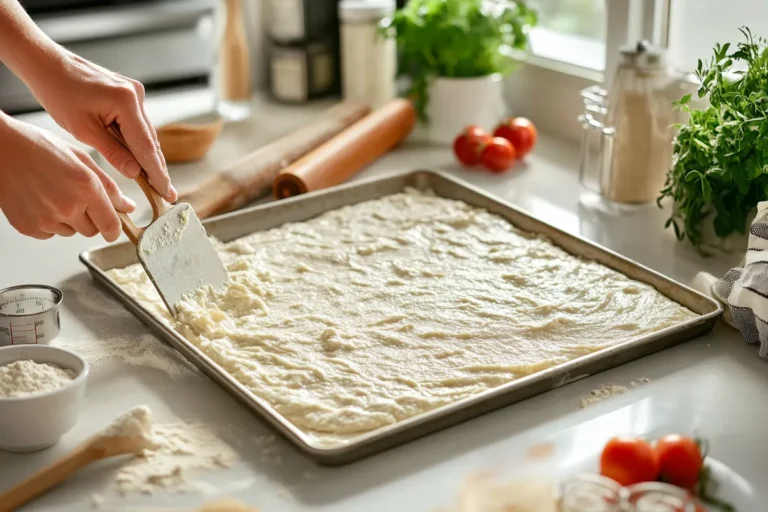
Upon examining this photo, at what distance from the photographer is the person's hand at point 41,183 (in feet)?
3.67

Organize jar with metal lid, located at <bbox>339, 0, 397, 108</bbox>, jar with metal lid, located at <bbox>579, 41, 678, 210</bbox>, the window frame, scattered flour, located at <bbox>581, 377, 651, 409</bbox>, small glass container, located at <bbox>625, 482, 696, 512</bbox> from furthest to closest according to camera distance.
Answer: jar with metal lid, located at <bbox>339, 0, 397, 108</bbox>
the window frame
jar with metal lid, located at <bbox>579, 41, 678, 210</bbox>
scattered flour, located at <bbox>581, 377, 651, 409</bbox>
small glass container, located at <bbox>625, 482, 696, 512</bbox>

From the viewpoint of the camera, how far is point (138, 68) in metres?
2.05

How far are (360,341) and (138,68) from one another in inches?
42.5

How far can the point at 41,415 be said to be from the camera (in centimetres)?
101

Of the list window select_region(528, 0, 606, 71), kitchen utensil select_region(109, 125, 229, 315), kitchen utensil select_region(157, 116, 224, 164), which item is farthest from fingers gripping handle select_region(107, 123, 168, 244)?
window select_region(528, 0, 606, 71)

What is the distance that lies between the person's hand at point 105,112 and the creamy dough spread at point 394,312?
0.65 feet

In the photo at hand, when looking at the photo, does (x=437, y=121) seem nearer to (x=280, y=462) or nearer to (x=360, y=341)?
(x=360, y=341)

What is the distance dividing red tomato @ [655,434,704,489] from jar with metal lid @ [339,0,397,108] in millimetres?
→ 1368

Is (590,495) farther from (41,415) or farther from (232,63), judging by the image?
(232,63)

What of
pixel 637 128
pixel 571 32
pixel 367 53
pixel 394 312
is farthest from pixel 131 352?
pixel 571 32

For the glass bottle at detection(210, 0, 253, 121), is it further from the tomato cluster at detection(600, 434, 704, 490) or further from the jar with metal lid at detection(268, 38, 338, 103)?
the tomato cluster at detection(600, 434, 704, 490)

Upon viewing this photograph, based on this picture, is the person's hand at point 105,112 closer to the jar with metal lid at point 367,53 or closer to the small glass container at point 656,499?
the small glass container at point 656,499

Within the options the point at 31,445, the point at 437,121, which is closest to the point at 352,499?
the point at 31,445

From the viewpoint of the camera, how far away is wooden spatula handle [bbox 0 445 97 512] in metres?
0.95
